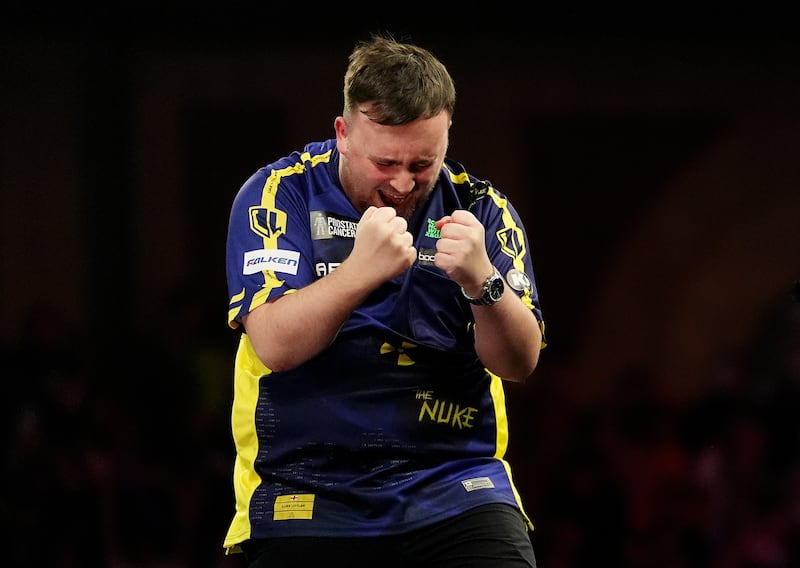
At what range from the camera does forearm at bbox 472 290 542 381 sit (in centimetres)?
311

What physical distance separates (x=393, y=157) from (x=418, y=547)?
948 mm

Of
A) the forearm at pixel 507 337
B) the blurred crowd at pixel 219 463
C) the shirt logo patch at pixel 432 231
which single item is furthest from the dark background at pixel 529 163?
the forearm at pixel 507 337

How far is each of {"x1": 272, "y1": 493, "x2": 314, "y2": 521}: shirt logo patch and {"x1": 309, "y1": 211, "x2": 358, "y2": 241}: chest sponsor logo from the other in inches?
25.8

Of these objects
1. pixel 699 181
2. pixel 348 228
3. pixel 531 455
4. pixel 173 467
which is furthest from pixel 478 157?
pixel 348 228

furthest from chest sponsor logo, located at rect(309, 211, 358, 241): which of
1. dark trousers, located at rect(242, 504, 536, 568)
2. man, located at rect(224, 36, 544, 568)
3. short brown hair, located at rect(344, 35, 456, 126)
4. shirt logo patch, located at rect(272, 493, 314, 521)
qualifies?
dark trousers, located at rect(242, 504, 536, 568)

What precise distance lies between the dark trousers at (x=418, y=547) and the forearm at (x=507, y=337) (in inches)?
14.1

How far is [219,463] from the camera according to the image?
716 centimetres

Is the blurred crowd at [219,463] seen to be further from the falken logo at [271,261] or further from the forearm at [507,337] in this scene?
Result: the forearm at [507,337]

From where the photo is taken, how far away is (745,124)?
9.42 metres

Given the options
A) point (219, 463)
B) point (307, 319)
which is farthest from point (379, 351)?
point (219, 463)

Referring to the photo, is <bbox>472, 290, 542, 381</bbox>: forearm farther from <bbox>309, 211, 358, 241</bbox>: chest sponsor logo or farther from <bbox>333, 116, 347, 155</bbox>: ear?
<bbox>333, 116, 347, 155</bbox>: ear

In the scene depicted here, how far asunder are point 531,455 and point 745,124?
10.5 ft

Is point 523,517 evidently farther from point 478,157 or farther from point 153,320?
point 478,157

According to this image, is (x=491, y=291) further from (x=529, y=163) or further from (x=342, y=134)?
(x=529, y=163)
